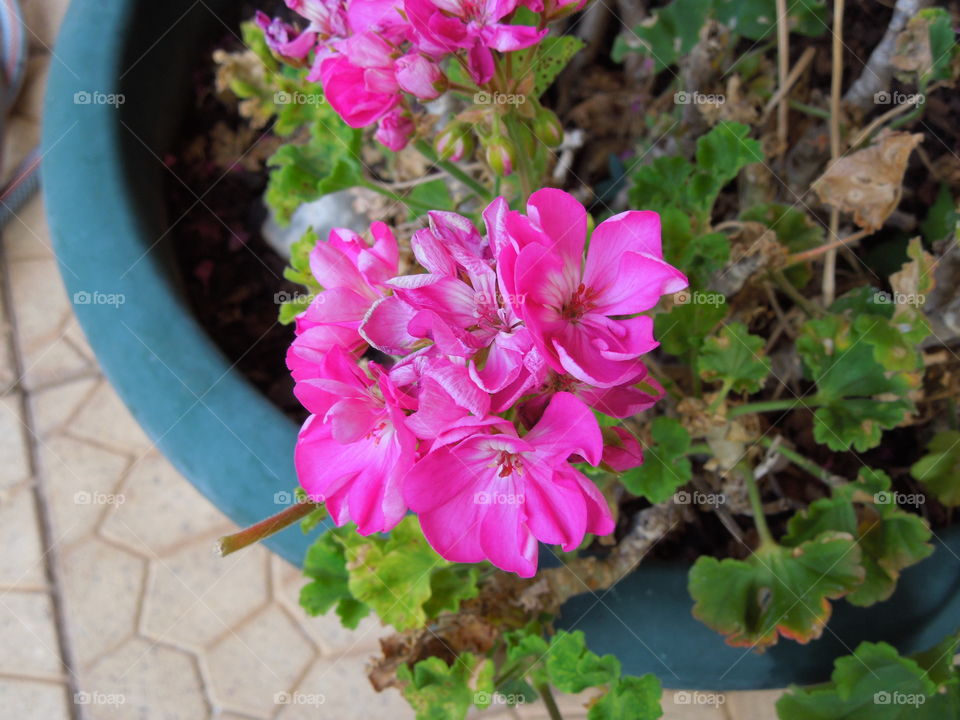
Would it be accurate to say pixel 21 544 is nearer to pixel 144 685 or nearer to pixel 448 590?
pixel 144 685

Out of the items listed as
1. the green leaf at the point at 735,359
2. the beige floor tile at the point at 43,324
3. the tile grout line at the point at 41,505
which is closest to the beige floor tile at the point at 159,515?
the tile grout line at the point at 41,505

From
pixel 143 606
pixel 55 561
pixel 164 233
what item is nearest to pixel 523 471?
pixel 164 233

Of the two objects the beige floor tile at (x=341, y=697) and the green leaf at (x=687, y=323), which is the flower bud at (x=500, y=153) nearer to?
the green leaf at (x=687, y=323)

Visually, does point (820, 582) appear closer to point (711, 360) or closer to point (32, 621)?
point (711, 360)

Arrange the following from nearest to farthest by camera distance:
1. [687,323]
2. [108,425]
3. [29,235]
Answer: [687,323] < [108,425] < [29,235]

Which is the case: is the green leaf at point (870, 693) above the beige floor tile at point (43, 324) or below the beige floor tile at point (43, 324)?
above

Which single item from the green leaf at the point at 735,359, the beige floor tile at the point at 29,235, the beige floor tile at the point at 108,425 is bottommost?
the beige floor tile at the point at 108,425

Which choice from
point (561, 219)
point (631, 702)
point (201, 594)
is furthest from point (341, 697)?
point (561, 219)
